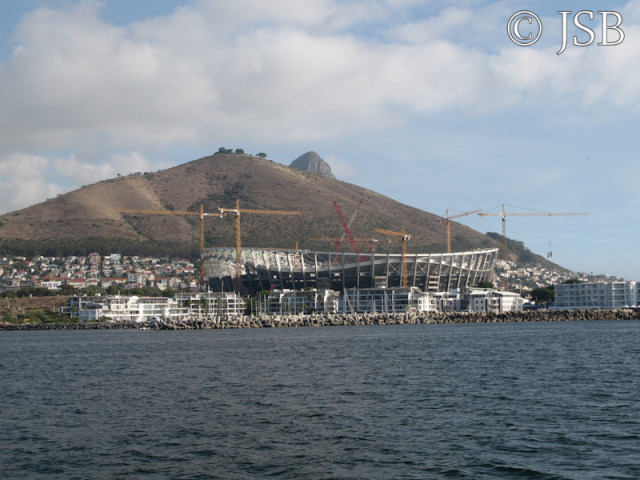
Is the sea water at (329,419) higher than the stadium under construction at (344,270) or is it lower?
lower

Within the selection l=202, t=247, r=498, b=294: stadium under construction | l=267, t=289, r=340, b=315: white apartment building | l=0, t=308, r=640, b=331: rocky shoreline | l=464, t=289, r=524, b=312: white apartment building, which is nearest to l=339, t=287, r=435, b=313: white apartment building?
l=267, t=289, r=340, b=315: white apartment building

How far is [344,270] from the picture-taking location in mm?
140750

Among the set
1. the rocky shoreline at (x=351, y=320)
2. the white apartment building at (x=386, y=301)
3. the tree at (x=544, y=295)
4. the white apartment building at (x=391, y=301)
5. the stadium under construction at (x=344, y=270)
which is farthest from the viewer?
the tree at (x=544, y=295)

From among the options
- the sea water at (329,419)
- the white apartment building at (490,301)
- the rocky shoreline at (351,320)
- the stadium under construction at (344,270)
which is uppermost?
the stadium under construction at (344,270)

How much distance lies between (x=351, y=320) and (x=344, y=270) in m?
36.1

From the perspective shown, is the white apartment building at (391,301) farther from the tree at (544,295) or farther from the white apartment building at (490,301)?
the tree at (544,295)

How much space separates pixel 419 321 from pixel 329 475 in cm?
9305

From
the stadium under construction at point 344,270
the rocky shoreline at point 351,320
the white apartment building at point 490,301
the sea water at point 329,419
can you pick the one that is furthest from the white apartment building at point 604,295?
the sea water at point 329,419

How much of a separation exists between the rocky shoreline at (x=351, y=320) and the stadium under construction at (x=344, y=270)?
85.6ft

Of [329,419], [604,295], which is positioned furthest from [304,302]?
[329,419]

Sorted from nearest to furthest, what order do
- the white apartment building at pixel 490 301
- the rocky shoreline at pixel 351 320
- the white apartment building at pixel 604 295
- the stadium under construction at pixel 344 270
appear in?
the rocky shoreline at pixel 351 320 → the white apartment building at pixel 490 301 → the white apartment building at pixel 604 295 → the stadium under construction at pixel 344 270

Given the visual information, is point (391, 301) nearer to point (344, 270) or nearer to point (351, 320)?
point (351, 320)

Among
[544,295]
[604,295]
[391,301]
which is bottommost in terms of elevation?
[391,301]

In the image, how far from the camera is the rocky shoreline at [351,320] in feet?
333
